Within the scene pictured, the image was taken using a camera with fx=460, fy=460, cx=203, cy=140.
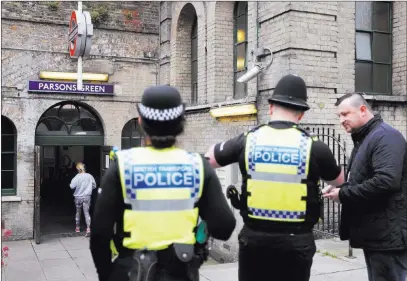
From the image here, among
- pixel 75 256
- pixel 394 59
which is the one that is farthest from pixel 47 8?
pixel 394 59

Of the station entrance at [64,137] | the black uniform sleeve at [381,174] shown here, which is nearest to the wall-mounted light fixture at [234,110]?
the station entrance at [64,137]

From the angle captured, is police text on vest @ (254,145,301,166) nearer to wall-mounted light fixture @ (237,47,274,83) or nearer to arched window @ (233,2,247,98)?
wall-mounted light fixture @ (237,47,274,83)

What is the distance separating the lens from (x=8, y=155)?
40.1 ft

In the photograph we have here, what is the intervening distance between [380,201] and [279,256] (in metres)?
0.91

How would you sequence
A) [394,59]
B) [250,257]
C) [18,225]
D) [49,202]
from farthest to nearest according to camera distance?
1. [49,202]
2. [18,225]
3. [394,59]
4. [250,257]

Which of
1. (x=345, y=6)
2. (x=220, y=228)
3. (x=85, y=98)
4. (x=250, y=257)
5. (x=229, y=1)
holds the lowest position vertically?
(x=250, y=257)

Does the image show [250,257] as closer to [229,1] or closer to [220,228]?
[220,228]

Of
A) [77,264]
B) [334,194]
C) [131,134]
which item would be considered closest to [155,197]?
[334,194]

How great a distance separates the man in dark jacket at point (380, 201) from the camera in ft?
10.4

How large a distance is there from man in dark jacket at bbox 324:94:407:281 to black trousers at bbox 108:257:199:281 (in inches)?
53.8

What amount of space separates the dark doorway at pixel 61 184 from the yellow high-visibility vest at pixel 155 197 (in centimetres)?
1105

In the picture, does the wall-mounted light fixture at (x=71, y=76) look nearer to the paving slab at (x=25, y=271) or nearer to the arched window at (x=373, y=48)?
the paving slab at (x=25, y=271)

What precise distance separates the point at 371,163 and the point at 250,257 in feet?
3.80

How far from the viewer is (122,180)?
2.36 meters
